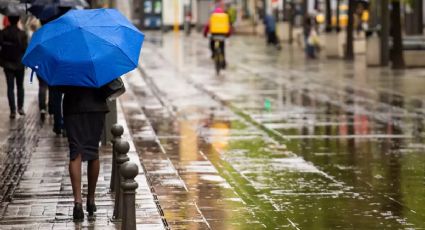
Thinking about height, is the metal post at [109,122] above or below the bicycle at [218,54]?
above

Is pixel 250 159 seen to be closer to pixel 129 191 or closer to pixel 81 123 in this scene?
pixel 81 123

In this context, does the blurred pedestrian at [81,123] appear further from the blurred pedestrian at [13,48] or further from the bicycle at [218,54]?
the bicycle at [218,54]

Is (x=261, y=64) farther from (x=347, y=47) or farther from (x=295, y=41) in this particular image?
(x=295, y=41)

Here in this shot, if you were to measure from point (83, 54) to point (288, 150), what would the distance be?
689cm

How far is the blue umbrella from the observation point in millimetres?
11078

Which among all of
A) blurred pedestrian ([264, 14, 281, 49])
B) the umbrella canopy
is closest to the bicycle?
the umbrella canopy

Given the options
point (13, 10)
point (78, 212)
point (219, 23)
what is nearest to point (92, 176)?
point (78, 212)

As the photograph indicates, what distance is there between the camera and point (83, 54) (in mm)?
11102

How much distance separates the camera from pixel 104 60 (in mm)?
11086

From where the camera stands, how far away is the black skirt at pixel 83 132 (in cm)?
1138

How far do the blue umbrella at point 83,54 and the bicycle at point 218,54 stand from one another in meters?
24.4

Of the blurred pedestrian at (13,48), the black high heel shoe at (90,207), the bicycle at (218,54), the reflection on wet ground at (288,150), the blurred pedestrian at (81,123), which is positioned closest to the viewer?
Result: the blurred pedestrian at (81,123)

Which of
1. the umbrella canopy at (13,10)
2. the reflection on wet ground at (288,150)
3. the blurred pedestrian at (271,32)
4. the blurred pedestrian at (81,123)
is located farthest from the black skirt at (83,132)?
the blurred pedestrian at (271,32)

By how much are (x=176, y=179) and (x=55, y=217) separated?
118 inches
